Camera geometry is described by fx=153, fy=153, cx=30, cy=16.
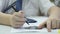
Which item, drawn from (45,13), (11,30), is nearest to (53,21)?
(11,30)

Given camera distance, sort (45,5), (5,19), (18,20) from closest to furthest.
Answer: (18,20), (5,19), (45,5)

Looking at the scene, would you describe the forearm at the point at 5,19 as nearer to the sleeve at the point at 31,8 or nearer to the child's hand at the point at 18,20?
the child's hand at the point at 18,20

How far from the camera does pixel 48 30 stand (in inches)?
36.2

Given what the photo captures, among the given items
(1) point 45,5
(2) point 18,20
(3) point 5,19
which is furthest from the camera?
(1) point 45,5

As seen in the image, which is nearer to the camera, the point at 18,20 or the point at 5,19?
the point at 18,20

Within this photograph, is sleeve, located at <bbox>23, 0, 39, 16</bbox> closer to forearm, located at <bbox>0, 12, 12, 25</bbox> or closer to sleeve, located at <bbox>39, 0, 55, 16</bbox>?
sleeve, located at <bbox>39, 0, 55, 16</bbox>

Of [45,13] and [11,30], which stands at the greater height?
[45,13]

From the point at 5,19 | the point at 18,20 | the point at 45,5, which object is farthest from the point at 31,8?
the point at 18,20

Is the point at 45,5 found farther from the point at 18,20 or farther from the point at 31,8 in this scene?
the point at 18,20

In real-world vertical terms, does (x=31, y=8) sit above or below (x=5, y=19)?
above

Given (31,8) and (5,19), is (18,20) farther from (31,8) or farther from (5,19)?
(31,8)

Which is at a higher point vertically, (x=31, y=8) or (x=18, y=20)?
(x=31, y=8)

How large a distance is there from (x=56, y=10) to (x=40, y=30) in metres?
0.35

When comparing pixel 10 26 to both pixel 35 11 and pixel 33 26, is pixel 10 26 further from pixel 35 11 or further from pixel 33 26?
pixel 35 11
